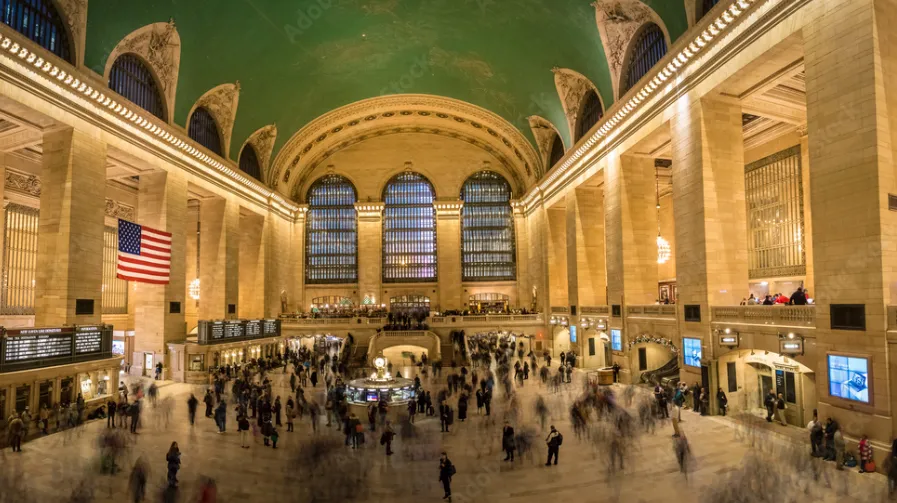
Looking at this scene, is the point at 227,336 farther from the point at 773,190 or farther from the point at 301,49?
the point at 773,190

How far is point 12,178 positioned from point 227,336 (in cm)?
1202

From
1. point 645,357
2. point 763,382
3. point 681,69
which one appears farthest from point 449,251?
point 763,382

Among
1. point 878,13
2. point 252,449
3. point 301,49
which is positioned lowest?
point 252,449

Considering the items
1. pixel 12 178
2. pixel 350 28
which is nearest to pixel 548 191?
pixel 350 28

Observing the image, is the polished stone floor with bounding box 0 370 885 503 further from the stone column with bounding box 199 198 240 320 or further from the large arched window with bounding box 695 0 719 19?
the stone column with bounding box 199 198 240 320

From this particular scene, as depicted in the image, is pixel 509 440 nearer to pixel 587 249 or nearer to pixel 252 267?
pixel 587 249

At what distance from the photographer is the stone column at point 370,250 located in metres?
43.9

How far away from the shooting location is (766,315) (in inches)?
577

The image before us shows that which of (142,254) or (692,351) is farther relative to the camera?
(142,254)

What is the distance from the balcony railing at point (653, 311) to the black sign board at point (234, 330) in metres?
17.8

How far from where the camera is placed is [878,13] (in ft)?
38.2

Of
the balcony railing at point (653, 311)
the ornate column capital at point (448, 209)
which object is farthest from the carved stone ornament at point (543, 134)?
the balcony railing at point (653, 311)

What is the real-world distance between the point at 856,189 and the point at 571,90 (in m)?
18.7

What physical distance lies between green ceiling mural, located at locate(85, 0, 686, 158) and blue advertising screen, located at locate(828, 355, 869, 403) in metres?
11.7
